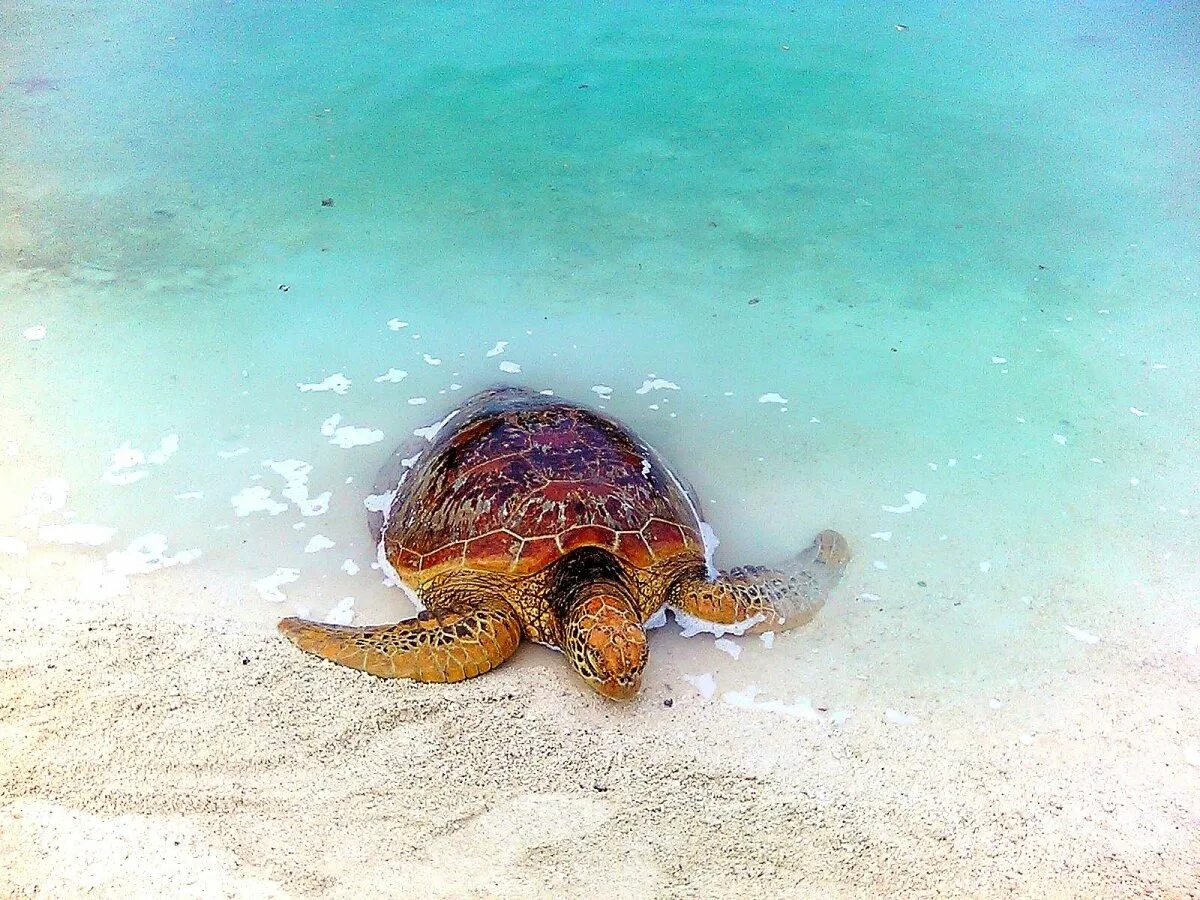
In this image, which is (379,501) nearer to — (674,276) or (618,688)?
(618,688)

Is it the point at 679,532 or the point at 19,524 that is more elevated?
the point at 679,532

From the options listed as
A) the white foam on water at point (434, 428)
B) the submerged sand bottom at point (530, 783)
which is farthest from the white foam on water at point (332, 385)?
the submerged sand bottom at point (530, 783)

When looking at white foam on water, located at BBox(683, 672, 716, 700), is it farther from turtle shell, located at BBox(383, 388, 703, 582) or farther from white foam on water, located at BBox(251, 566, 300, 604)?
white foam on water, located at BBox(251, 566, 300, 604)

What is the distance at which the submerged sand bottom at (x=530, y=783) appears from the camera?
228 cm

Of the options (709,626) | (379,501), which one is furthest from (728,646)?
(379,501)

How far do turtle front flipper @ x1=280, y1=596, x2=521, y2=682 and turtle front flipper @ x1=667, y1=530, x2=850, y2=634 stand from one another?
22.9 inches

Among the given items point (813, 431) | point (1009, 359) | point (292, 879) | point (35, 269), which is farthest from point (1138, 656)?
point (35, 269)

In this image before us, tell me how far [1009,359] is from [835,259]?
119 cm

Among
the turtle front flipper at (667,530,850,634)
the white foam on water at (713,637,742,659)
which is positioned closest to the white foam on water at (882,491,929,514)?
the turtle front flipper at (667,530,850,634)

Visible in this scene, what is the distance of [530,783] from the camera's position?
254cm

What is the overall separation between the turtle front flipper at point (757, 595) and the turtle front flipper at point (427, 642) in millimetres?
582

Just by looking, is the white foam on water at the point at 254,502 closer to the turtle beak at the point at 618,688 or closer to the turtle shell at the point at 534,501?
the turtle shell at the point at 534,501

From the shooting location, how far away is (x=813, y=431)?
408 centimetres

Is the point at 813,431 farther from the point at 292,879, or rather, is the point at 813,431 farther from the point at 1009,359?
the point at 292,879
